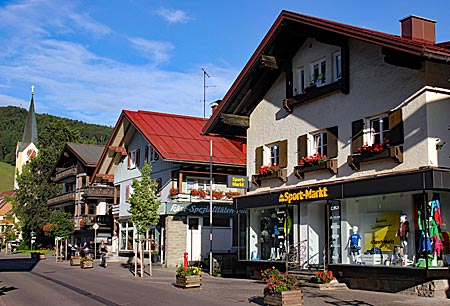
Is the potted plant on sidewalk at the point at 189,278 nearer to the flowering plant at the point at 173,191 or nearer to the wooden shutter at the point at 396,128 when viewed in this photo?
the wooden shutter at the point at 396,128

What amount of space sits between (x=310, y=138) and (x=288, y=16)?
466cm

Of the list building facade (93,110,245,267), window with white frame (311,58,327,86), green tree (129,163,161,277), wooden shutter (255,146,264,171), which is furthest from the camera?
building facade (93,110,245,267)

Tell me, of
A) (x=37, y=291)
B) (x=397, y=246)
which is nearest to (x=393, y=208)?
(x=397, y=246)

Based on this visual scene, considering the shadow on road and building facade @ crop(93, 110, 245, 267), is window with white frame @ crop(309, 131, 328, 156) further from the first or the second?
the shadow on road

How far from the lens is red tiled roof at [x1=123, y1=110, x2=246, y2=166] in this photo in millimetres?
35219

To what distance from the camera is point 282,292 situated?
51.6 ft

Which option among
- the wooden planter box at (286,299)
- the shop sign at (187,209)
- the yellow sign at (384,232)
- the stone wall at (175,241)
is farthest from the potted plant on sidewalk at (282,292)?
the stone wall at (175,241)

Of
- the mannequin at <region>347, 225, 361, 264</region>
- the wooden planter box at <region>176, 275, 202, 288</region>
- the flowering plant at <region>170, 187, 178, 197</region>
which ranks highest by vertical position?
the flowering plant at <region>170, 187, 178, 197</region>

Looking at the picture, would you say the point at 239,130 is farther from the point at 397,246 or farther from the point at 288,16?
the point at 397,246

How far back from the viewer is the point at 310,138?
23.6m

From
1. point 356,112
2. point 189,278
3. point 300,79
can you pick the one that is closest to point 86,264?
point 189,278

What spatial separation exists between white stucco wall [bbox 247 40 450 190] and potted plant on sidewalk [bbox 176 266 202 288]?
5.43 meters

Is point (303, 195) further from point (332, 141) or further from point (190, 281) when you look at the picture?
point (190, 281)

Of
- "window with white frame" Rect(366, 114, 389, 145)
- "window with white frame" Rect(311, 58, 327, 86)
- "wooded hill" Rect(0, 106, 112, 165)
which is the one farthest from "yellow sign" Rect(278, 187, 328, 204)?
"wooded hill" Rect(0, 106, 112, 165)
